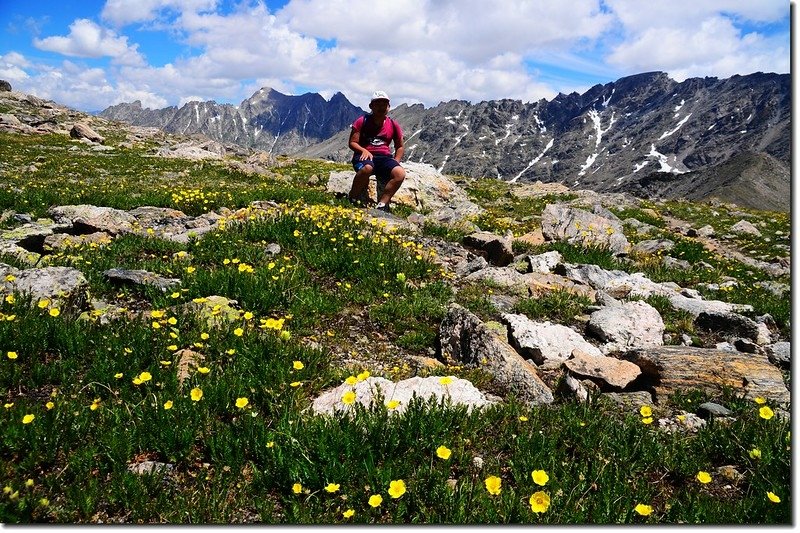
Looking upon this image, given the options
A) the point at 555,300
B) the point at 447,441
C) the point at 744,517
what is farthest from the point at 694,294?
the point at 447,441

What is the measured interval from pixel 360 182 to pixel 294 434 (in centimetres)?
1047

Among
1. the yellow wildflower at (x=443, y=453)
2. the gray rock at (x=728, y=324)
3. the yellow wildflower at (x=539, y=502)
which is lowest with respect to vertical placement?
the gray rock at (x=728, y=324)

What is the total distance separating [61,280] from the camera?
6.21 metres

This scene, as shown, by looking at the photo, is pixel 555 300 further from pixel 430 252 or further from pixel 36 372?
pixel 36 372

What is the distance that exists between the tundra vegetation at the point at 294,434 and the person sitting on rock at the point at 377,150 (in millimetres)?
6725

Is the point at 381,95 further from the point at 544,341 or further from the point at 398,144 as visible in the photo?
the point at 544,341

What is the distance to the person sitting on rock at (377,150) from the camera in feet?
42.9

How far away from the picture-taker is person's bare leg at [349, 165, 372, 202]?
13.1 metres

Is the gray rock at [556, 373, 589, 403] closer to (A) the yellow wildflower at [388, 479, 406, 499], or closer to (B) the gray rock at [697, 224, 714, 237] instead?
(A) the yellow wildflower at [388, 479, 406, 499]

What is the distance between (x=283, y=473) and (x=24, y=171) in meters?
23.4

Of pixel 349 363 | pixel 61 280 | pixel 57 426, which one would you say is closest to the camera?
pixel 57 426

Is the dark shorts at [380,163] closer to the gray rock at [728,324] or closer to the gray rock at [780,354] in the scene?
the gray rock at [728,324]

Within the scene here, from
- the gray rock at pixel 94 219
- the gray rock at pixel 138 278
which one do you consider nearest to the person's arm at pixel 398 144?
the gray rock at pixel 94 219

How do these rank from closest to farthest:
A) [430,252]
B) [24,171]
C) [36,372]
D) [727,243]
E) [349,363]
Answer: [36,372] < [349,363] < [430,252] < [727,243] < [24,171]
